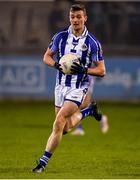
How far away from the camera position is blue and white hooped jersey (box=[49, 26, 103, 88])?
1283 cm

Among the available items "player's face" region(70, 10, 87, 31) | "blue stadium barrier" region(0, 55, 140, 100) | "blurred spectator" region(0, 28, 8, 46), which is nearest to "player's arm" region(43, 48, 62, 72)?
"player's face" region(70, 10, 87, 31)

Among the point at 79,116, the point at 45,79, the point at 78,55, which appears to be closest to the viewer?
the point at 78,55

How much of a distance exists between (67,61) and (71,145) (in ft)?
13.8

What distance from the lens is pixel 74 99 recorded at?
501 inches

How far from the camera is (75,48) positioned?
42.2 ft

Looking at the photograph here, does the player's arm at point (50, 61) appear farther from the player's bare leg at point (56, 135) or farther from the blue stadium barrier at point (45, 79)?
the blue stadium barrier at point (45, 79)

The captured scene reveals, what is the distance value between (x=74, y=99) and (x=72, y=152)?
107 inches

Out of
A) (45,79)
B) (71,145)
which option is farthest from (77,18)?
(45,79)

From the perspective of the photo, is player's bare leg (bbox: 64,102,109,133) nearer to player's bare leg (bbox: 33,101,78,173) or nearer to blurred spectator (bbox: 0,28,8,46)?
player's bare leg (bbox: 33,101,78,173)

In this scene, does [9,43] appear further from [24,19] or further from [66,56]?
[66,56]

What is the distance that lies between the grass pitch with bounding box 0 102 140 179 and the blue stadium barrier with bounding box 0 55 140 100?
1.32ft

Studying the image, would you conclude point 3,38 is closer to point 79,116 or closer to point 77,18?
point 79,116

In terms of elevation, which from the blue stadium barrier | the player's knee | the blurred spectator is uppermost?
the player's knee

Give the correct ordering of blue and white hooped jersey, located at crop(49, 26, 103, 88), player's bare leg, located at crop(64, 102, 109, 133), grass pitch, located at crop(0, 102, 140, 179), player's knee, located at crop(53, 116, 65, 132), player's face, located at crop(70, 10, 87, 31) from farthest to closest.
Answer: player's bare leg, located at crop(64, 102, 109, 133) → blue and white hooped jersey, located at crop(49, 26, 103, 88) → player's face, located at crop(70, 10, 87, 31) → grass pitch, located at crop(0, 102, 140, 179) → player's knee, located at crop(53, 116, 65, 132)
